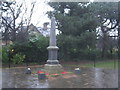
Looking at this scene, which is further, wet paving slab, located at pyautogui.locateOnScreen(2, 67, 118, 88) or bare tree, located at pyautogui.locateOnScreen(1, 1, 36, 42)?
bare tree, located at pyautogui.locateOnScreen(1, 1, 36, 42)

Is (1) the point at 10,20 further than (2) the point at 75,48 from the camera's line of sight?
Yes

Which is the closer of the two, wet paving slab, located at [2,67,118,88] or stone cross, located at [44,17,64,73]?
→ wet paving slab, located at [2,67,118,88]

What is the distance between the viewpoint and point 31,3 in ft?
57.3

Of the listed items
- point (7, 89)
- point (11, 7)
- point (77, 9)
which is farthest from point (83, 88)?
point (11, 7)

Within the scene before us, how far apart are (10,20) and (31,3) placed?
279 cm

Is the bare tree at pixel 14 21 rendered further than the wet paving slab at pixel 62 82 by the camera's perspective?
Yes

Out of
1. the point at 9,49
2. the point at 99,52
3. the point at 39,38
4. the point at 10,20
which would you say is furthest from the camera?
the point at 99,52

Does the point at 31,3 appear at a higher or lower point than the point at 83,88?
higher

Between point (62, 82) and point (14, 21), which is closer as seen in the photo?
point (62, 82)

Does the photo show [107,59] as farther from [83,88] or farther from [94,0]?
[83,88]

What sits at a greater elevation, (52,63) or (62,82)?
(52,63)

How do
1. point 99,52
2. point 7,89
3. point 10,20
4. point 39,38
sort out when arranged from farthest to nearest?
point 99,52
point 10,20
point 39,38
point 7,89

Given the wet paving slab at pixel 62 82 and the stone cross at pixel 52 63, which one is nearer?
the wet paving slab at pixel 62 82

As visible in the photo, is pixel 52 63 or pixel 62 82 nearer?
pixel 62 82
